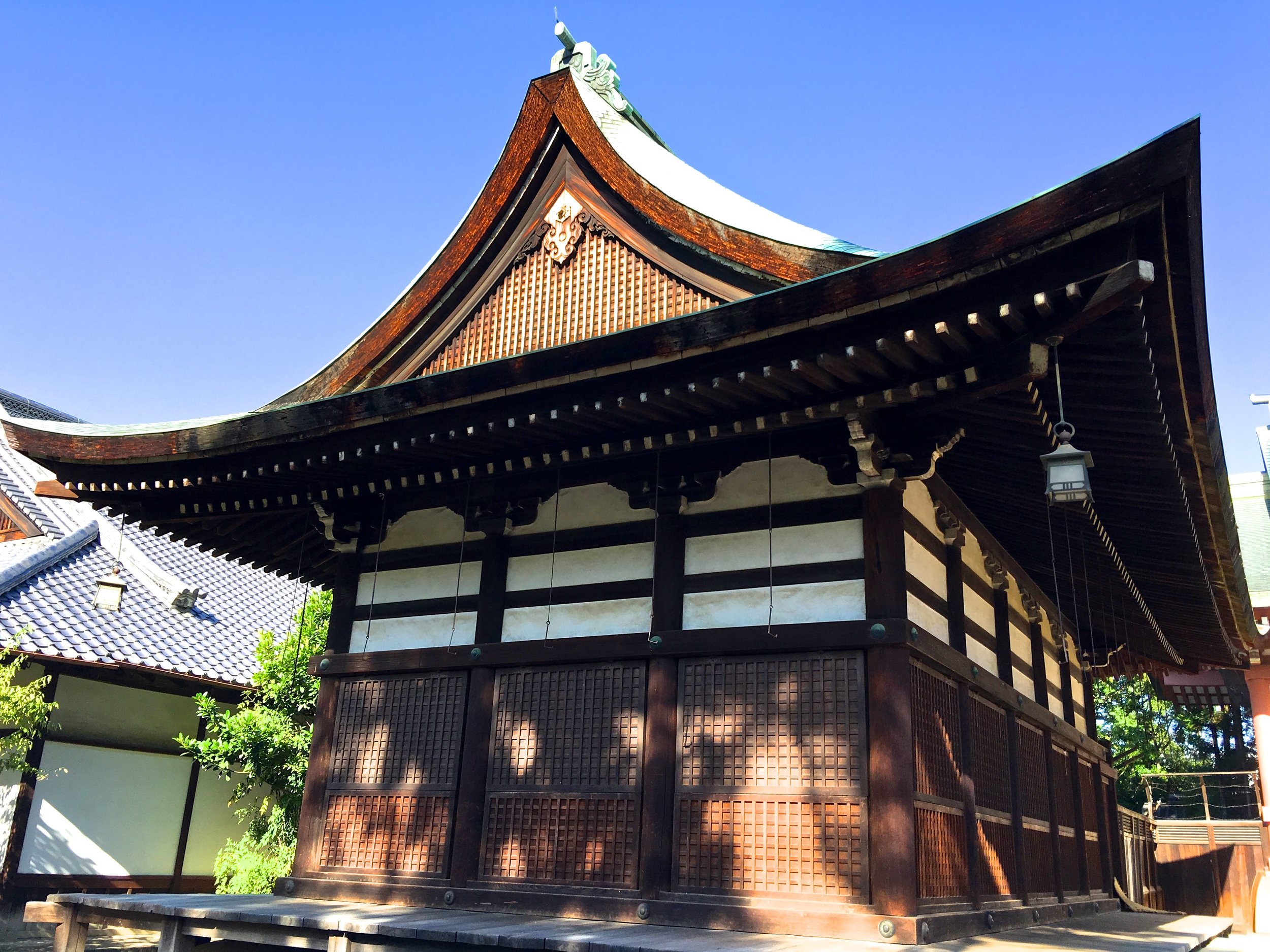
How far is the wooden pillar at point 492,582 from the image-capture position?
889 centimetres

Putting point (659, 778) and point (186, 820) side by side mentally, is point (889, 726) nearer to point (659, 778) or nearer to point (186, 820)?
point (659, 778)

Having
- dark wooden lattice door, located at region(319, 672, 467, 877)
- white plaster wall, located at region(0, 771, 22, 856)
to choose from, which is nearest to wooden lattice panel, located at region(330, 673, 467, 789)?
dark wooden lattice door, located at region(319, 672, 467, 877)

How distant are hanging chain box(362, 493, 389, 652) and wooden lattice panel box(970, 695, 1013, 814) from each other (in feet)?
18.6

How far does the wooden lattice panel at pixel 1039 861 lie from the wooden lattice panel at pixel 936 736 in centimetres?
200

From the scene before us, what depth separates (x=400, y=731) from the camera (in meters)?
9.05

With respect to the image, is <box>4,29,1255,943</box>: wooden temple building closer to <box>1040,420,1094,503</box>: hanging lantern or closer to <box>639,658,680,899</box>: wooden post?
<box>639,658,680,899</box>: wooden post

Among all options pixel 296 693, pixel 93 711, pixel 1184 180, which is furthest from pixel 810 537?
pixel 93 711

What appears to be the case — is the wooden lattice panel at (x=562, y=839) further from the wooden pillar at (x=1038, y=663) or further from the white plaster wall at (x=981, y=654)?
the wooden pillar at (x=1038, y=663)

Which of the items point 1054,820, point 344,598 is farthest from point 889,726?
point 344,598

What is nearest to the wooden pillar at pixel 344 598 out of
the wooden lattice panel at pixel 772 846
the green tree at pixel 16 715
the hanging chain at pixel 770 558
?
the wooden lattice panel at pixel 772 846

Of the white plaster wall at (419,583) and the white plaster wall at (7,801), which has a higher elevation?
the white plaster wall at (419,583)

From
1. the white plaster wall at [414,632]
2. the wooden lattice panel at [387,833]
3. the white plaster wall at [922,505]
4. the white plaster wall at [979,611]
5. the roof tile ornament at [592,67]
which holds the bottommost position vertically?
the wooden lattice panel at [387,833]

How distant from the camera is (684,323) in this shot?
21.4 ft

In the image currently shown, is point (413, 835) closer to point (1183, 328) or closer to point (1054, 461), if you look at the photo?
point (1054, 461)
